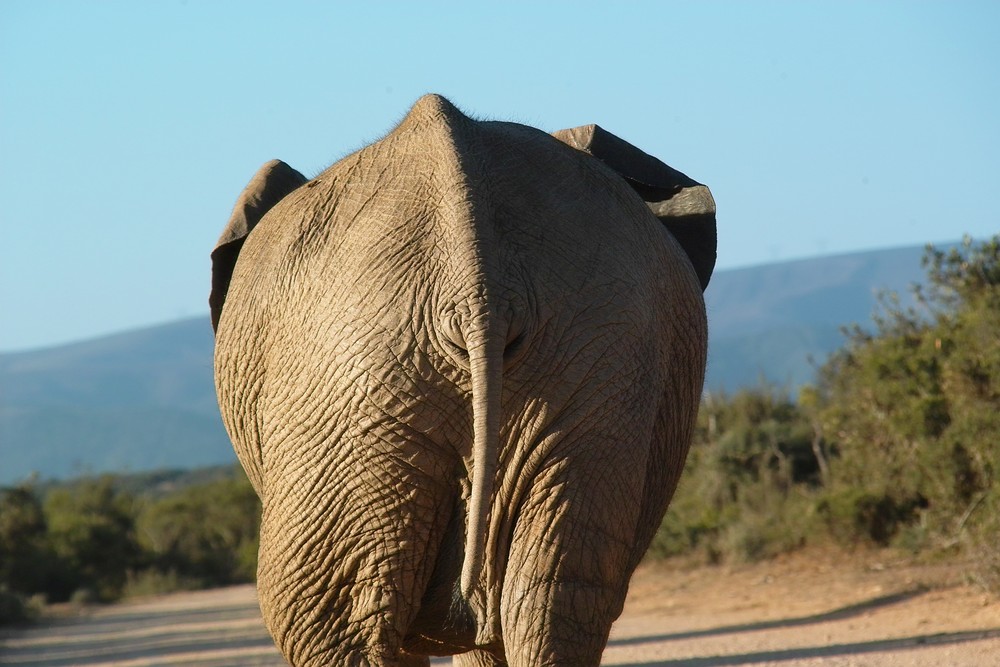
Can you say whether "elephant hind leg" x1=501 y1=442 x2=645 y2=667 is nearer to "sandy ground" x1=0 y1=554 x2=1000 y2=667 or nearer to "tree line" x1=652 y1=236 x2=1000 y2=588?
"sandy ground" x1=0 y1=554 x2=1000 y2=667

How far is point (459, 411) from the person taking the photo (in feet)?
11.9

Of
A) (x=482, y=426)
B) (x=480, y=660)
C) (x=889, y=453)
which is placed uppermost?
Answer: (x=482, y=426)

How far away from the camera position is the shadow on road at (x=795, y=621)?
511 inches

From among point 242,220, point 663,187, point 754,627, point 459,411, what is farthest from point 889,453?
point 459,411

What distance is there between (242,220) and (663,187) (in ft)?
5.56

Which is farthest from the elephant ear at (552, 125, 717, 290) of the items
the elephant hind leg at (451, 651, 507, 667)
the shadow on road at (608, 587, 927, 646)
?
the shadow on road at (608, 587, 927, 646)

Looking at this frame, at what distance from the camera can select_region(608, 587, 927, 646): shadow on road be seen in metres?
13.0

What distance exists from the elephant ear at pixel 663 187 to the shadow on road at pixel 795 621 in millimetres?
8023

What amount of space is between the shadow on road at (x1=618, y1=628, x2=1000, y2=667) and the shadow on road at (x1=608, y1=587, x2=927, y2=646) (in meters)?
1.71

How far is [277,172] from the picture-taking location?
19.0 feet

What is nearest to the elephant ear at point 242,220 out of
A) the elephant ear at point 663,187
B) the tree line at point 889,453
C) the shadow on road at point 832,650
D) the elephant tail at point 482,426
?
the elephant ear at point 663,187

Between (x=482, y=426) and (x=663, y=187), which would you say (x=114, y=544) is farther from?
(x=482, y=426)

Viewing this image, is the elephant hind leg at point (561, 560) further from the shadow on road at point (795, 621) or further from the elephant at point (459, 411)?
the shadow on road at point (795, 621)

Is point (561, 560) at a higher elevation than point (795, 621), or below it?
higher
